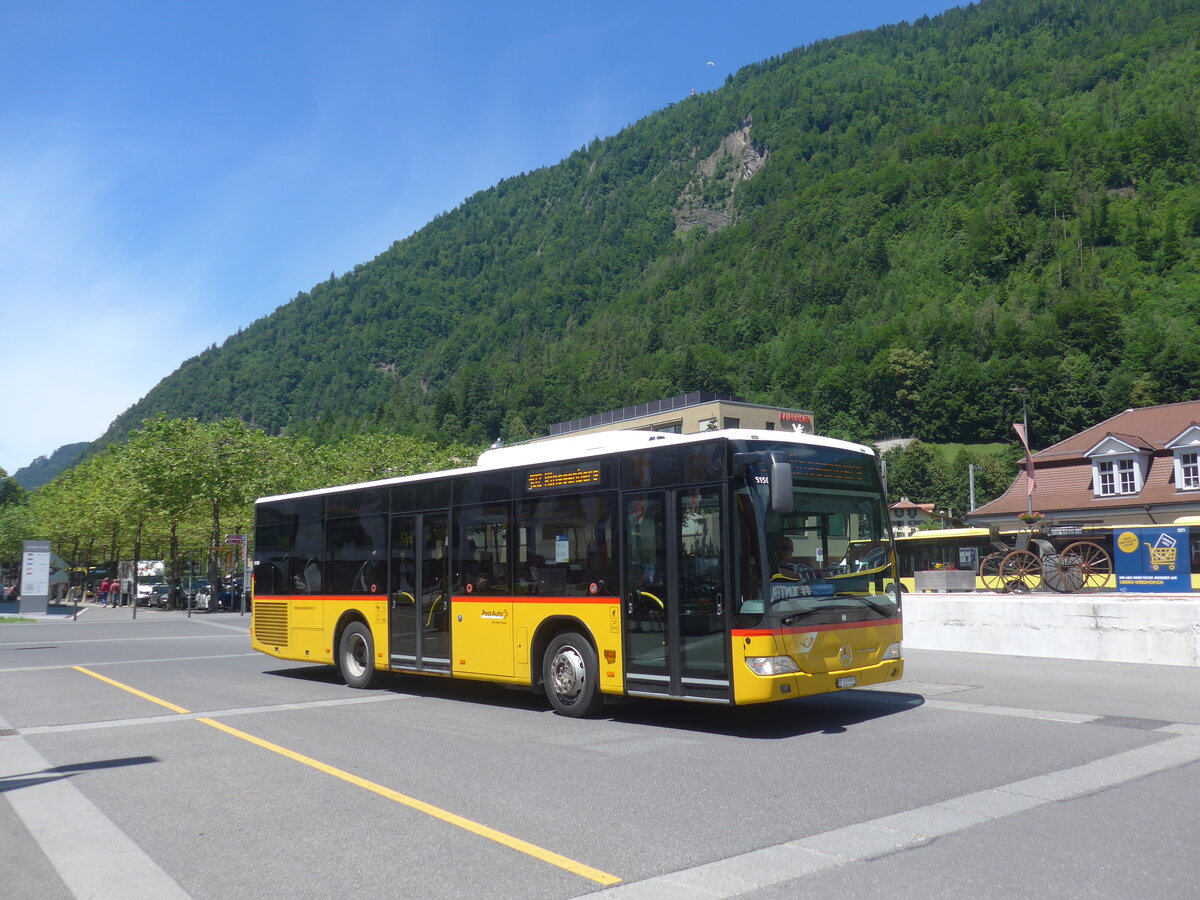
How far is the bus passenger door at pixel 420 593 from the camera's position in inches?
479

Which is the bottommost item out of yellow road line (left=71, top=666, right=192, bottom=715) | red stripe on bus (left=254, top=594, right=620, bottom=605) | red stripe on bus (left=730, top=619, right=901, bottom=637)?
yellow road line (left=71, top=666, right=192, bottom=715)

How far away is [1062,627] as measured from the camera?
15.9 meters

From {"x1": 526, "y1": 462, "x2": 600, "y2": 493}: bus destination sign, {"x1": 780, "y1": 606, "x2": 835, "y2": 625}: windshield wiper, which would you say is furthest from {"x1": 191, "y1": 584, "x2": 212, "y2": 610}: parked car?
{"x1": 780, "y1": 606, "x2": 835, "y2": 625}: windshield wiper

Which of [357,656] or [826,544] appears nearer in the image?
[826,544]

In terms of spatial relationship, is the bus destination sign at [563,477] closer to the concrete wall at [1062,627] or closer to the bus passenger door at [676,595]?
the bus passenger door at [676,595]

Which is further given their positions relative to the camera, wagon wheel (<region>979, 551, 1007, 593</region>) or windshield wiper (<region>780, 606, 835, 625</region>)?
wagon wheel (<region>979, 551, 1007, 593</region>)

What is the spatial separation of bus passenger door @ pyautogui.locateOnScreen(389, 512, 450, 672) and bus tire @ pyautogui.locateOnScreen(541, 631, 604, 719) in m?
1.88

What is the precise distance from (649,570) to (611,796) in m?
3.10

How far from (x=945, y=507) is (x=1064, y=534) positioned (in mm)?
80875

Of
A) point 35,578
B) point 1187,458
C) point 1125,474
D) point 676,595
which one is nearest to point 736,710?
point 676,595

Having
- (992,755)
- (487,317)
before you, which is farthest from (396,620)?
(487,317)

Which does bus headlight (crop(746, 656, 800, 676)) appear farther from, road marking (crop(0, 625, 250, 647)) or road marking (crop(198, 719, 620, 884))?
road marking (crop(0, 625, 250, 647))

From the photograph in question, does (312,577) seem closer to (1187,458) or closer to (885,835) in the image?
(885,835)

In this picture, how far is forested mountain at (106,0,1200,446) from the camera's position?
115m
